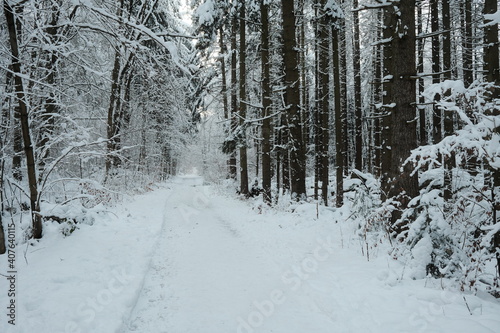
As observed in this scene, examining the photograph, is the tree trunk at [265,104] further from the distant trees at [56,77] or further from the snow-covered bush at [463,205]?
the snow-covered bush at [463,205]

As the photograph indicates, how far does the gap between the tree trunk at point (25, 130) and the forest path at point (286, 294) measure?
231 centimetres

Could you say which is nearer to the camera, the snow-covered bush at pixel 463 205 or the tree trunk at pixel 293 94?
the snow-covered bush at pixel 463 205

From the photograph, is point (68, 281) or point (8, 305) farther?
point (68, 281)

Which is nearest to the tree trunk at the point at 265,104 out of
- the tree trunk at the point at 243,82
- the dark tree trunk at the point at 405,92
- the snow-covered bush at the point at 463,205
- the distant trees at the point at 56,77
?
the tree trunk at the point at 243,82

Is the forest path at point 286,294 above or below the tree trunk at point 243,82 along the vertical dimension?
below

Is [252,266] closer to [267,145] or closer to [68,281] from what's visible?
[68,281]

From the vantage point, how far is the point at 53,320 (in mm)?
3148

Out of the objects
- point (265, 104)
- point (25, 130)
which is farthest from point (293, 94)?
point (25, 130)

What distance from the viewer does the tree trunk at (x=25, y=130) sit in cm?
436

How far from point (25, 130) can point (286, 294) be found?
505cm

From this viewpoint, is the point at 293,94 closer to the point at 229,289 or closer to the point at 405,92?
the point at 405,92

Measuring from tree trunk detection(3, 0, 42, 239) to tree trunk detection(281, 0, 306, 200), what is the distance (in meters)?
7.24

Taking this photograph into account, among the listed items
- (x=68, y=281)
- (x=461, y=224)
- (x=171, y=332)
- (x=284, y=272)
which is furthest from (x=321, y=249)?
(x=68, y=281)

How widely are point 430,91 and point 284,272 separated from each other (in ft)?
12.0
